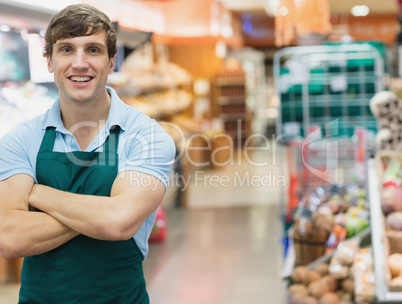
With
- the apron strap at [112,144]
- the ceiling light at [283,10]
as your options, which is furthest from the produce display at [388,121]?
the ceiling light at [283,10]

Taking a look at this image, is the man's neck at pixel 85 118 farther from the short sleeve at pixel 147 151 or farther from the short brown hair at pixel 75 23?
the short brown hair at pixel 75 23

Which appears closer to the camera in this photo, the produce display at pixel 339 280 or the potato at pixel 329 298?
the produce display at pixel 339 280

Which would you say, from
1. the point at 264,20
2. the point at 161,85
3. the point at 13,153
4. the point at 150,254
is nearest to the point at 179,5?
the point at 161,85

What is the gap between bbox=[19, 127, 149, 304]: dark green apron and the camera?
1.73 meters

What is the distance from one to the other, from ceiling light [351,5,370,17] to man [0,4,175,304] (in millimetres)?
14921

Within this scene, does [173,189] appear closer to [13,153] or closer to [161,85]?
[161,85]

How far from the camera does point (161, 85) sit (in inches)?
403

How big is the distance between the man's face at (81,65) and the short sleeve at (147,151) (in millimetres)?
172

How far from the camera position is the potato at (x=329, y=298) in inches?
132

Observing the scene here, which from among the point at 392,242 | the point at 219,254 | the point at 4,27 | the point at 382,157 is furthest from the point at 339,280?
the point at 4,27

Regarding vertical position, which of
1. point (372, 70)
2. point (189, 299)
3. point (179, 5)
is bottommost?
point (189, 299)

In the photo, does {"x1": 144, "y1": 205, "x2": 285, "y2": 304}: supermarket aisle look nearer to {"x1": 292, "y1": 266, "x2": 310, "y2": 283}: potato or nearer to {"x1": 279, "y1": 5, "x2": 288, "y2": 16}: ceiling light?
{"x1": 292, "y1": 266, "x2": 310, "y2": 283}: potato

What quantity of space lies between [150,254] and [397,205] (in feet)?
11.8

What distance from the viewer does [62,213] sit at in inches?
67.0
